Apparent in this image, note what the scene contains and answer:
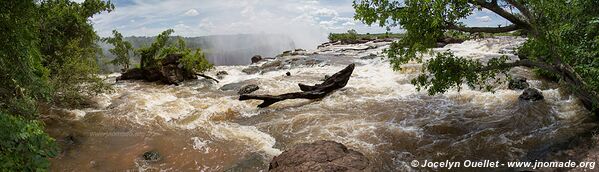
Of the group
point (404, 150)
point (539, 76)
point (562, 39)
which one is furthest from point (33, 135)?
point (539, 76)

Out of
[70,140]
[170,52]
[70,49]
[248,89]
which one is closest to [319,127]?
[70,140]

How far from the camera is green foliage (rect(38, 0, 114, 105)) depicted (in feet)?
61.0

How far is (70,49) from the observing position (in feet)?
68.7

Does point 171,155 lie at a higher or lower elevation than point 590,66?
lower

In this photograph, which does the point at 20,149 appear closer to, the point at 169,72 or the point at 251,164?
the point at 251,164

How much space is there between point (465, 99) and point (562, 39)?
7.33 metres

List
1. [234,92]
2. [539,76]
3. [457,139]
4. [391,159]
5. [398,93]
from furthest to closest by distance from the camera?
[234,92]
[539,76]
[398,93]
[457,139]
[391,159]

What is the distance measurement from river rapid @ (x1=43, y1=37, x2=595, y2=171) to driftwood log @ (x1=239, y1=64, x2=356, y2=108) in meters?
0.38

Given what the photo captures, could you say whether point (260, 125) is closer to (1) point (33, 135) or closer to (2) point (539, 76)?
(1) point (33, 135)

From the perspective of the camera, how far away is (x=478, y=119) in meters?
14.5

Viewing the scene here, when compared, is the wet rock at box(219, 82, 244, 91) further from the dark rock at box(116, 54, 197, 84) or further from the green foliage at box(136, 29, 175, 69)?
the green foliage at box(136, 29, 175, 69)

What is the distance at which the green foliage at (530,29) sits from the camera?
33.6 ft

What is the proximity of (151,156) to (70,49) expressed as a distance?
12.1 meters

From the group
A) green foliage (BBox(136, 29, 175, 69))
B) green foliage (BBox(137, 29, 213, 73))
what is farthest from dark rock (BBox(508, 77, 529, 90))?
green foliage (BBox(136, 29, 175, 69))
